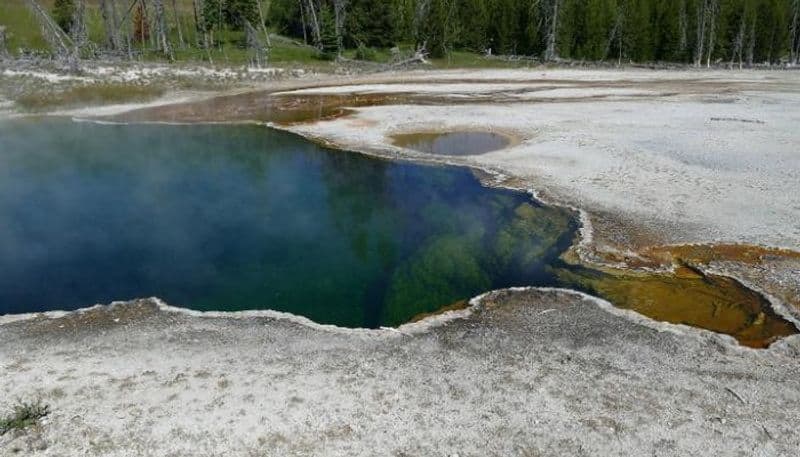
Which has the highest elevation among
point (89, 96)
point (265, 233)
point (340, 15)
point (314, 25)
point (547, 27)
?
point (340, 15)

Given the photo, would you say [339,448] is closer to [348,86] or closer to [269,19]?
[348,86]

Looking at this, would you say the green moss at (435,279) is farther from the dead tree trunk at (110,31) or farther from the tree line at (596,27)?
the tree line at (596,27)

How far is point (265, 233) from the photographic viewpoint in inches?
565

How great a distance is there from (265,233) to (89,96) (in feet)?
88.4

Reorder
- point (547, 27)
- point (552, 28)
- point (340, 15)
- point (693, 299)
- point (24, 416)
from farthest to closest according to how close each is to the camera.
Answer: point (547, 27) < point (552, 28) < point (340, 15) < point (693, 299) < point (24, 416)

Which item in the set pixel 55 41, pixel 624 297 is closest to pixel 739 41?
pixel 55 41

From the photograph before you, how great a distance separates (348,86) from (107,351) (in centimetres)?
3645

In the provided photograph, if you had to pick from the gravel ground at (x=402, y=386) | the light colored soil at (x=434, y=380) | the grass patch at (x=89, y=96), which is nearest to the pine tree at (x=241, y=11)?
the grass patch at (x=89, y=96)

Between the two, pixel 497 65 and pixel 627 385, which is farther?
pixel 497 65

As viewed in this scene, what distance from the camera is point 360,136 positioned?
23703 mm

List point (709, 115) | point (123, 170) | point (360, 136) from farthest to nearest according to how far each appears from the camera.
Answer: point (709, 115) → point (360, 136) → point (123, 170)

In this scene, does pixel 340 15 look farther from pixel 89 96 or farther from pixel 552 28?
pixel 89 96

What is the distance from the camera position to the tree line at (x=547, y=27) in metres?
62.0

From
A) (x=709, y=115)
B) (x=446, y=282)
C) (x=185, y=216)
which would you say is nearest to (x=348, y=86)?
(x=709, y=115)
